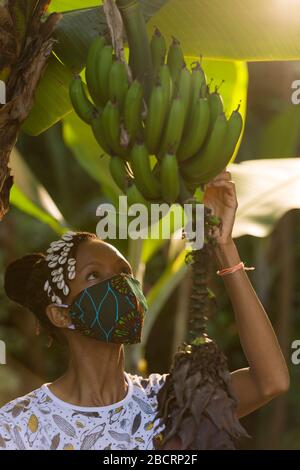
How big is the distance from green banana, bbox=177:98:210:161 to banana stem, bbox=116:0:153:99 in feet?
0.35

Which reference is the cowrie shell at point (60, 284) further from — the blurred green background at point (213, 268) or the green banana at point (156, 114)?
the blurred green background at point (213, 268)

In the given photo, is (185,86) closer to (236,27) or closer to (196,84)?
(196,84)

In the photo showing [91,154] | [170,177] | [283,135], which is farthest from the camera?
[283,135]

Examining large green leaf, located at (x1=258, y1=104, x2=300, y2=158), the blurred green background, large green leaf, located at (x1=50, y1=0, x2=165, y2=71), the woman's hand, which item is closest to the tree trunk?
large green leaf, located at (x1=50, y1=0, x2=165, y2=71)

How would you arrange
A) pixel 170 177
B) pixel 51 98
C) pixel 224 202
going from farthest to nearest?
pixel 51 98
pixel 224 202
pixel 170 177

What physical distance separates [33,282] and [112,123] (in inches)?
21.0

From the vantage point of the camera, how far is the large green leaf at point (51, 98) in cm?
220

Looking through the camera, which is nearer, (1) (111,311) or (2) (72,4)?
(1) (111,311)

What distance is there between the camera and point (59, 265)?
1.97m

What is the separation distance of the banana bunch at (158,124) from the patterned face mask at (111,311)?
235mm

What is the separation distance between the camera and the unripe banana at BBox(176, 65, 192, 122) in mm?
1699

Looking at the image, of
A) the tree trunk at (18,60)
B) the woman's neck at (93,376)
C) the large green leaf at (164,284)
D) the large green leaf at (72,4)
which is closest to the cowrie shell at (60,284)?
the woman's neck at (93,376)

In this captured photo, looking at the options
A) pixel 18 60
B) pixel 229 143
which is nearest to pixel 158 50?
pixel 229 143
